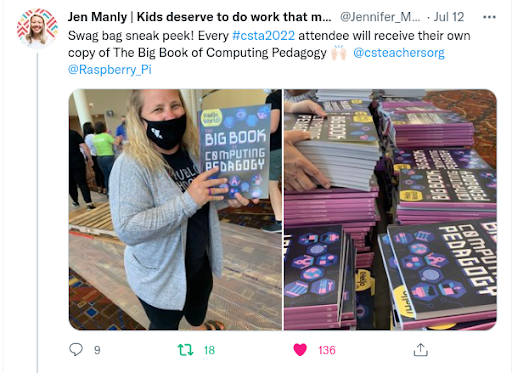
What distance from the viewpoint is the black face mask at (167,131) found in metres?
0.93

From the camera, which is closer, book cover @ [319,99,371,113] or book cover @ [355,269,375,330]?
book cover @ [355,269,375,330]

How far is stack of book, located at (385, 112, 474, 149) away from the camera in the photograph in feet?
4.34

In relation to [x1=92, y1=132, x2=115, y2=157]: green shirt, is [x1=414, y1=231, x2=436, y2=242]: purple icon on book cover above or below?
below

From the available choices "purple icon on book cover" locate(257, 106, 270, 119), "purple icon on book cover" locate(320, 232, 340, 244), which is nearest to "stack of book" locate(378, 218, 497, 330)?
"purple icon on book cover" locate(320, 232, 340, 244)

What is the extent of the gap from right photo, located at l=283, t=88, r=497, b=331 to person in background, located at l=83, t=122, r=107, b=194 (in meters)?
0.47

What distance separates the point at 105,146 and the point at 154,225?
0.24 metres

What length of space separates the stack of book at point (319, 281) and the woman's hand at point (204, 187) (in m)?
0.23

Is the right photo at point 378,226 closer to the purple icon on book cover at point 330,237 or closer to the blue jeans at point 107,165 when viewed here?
the purple icon on book cover at point 330,237

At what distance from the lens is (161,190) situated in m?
0.93

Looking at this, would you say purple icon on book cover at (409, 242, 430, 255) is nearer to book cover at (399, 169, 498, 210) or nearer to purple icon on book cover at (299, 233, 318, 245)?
book cover at (399, 169, 498, 210)
